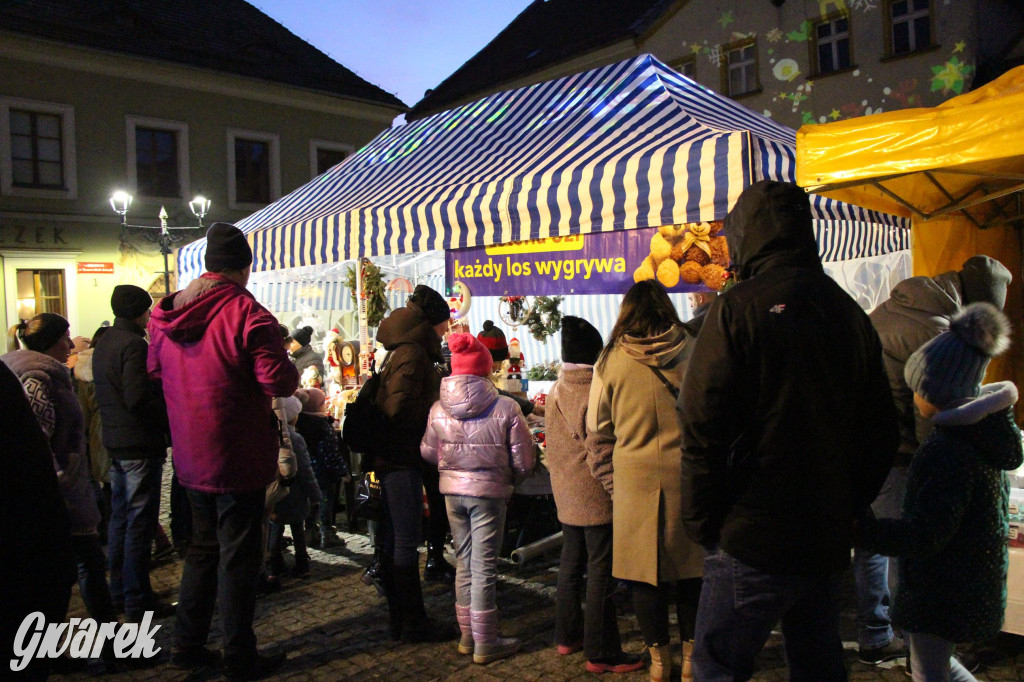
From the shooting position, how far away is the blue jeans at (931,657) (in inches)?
97.5

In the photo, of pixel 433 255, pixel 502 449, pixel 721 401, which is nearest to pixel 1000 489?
pixel 721 401

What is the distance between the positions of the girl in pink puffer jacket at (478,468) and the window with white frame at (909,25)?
584 inches

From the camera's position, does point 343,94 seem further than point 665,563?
Yes

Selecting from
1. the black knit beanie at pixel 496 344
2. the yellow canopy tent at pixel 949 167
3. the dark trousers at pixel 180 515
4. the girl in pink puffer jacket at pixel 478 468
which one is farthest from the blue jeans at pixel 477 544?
the black knit beanie at pixel 496 344

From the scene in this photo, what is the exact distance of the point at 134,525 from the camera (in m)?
4.27

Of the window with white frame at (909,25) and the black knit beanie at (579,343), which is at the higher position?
the window with white frame at (909,25)

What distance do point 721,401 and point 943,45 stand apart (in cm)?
1578

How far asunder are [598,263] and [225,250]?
2759mm

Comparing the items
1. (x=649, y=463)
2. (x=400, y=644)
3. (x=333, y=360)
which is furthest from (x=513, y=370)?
Result: (x=649, y=463)

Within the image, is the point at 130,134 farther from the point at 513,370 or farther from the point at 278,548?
the point at 278,548

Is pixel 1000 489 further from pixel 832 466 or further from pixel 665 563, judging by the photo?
pixel 665 563

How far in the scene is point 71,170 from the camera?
1934cm

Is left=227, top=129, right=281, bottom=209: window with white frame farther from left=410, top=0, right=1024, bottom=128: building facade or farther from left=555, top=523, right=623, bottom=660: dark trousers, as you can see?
left=555, top=523, right=623, bottom=660: dark trousers

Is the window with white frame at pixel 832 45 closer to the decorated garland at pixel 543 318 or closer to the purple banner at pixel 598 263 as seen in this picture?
the decorated garland at pixel 543 318
